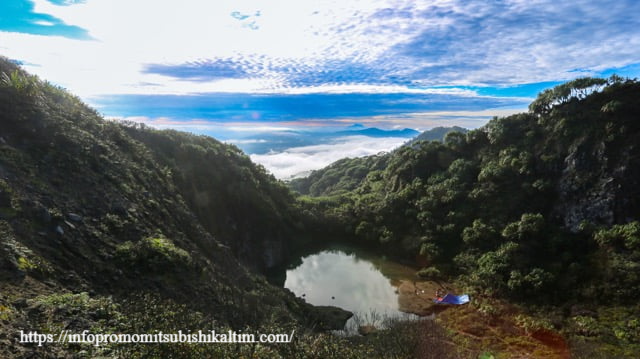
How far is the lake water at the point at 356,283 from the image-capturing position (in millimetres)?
23016

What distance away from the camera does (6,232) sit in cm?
715

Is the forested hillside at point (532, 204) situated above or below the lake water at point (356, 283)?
above

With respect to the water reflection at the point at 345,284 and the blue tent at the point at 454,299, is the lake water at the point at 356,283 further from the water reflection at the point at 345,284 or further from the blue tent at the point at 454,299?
the blue tent at the point at 454,299

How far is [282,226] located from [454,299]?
17691 mm

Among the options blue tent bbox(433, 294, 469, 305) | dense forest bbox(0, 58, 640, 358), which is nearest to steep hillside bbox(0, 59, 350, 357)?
dense forest bbox(0, 58, 640, 358)

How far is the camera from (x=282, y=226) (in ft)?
110

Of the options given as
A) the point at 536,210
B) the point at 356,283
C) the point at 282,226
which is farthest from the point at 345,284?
the point at 536,210

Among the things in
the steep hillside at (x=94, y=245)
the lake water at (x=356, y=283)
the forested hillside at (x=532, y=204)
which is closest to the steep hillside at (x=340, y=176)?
the forested hillside at (x=532, y=204)

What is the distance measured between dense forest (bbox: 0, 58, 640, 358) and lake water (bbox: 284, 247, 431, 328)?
6.65ft

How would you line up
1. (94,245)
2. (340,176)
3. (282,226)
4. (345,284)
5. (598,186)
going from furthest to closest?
(340,176), (282,226), (345,284), (598,186), (94,245)

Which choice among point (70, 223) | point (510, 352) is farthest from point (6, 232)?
point (510, 352)

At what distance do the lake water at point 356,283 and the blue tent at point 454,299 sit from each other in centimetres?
113

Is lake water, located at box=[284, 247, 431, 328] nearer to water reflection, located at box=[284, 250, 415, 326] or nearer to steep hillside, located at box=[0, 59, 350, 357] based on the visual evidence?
water reflection, located at box=[284, 250, 415, 326]

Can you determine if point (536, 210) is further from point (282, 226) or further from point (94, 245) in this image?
point (94, 245)
